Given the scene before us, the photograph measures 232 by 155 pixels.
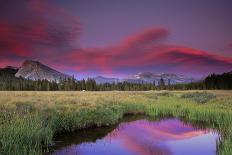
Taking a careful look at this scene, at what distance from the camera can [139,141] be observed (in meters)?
17.5

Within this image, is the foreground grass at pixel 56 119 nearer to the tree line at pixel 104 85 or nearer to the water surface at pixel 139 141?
the water surface at pixel 139 141

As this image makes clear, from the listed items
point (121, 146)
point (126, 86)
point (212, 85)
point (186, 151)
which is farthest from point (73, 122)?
point (126, 86)

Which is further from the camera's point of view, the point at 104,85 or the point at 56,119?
the point at 104,85

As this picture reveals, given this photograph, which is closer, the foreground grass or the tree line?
the foreground grass

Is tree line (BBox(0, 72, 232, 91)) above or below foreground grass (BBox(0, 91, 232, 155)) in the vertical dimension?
above

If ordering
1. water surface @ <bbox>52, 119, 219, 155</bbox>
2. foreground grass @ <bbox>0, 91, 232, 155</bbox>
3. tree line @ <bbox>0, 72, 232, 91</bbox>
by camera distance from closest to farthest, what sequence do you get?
foreground grass @ <bbox>0, 91, 232, 155</bbox>
water surface @ <bbox>52, 119, 219, 155</bbox>
tree line @ <bbox>0, 72, 232, 91</bbox>

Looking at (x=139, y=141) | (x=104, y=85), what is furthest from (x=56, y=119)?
(x=104, y=85)

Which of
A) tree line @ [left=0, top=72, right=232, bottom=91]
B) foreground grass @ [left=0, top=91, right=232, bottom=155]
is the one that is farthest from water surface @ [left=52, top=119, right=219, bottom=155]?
tree line @ [left=0, top=72, right=232, bottom=91]

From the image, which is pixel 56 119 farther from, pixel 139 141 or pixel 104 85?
pixel 104 85

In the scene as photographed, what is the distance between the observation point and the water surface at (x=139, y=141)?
14.5 meters

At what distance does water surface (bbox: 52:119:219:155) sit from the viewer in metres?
14.5

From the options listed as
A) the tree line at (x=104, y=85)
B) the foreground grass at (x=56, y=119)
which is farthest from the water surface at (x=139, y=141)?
the tree line at (x=104, y=85)

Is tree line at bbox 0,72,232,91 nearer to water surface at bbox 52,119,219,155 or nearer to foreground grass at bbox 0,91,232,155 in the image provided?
foreground grass at bbox 0,91,232,155

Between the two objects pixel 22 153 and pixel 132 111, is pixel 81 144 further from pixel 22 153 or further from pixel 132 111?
pixel 132 111
